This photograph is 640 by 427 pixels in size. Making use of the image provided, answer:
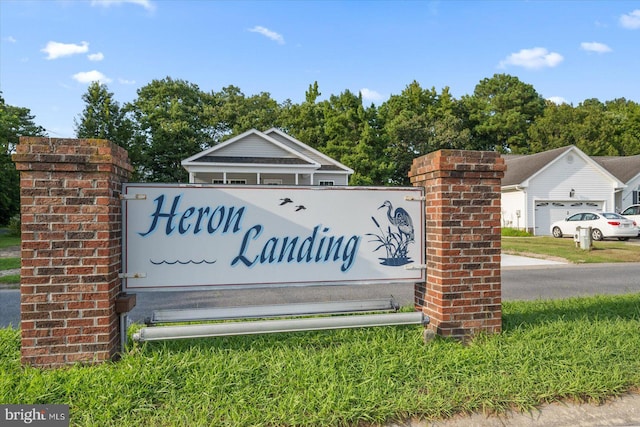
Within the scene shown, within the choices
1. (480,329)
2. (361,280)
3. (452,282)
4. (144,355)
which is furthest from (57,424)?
(480,329)

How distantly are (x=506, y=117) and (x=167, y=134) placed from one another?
Answer: 121 ft

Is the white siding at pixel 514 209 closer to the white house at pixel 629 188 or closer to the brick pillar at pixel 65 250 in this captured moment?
the white house at pixel 629 188

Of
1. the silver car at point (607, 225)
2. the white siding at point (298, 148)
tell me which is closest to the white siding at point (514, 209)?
the silver car at point (607, 225)

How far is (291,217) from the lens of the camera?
4234mm

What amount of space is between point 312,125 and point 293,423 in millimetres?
37093

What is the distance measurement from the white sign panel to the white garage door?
22982 mm

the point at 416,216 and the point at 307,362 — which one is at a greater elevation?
the point at 416,216

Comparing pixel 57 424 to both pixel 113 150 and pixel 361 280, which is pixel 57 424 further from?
pixel 361 280

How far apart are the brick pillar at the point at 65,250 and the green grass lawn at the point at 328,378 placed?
240 millimetres

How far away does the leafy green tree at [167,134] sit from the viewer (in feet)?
123

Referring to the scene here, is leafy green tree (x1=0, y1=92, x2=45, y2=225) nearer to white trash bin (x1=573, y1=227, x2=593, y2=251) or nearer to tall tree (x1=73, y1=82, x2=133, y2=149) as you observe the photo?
tall tree (x1=73, y1=82, x2=133, y2=149)

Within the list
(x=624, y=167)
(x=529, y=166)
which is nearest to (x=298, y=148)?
(x=529, y=166)

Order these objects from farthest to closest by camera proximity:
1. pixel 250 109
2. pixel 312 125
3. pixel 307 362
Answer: pixel 250 109
pixel 312 125
pixel 307 362

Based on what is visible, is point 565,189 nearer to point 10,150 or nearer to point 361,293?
point 361,293
